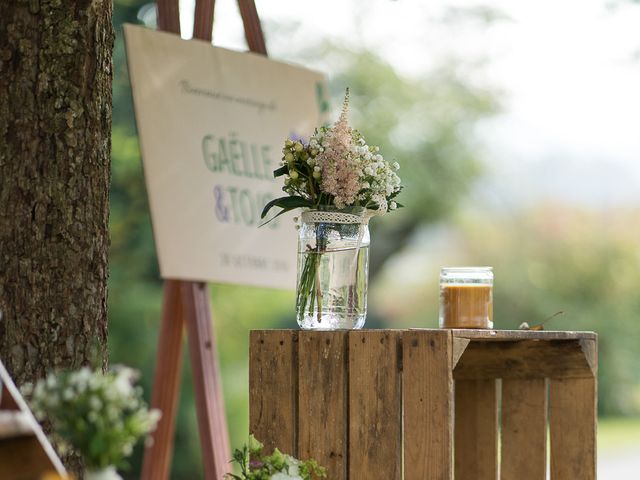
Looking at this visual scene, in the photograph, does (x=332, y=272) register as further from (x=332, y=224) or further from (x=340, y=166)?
(x=340, y=166)

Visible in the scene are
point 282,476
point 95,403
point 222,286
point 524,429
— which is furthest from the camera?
point 222,286

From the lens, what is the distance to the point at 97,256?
7.84 feet

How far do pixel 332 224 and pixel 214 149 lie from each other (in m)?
1.10

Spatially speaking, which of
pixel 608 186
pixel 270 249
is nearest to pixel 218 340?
pixel 270 249

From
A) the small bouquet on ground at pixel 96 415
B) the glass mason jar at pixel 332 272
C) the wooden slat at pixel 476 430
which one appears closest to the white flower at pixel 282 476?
the glass mason jar at pixel 332 272

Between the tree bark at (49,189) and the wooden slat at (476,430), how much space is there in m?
0.98

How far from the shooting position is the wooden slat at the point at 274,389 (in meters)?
2.22

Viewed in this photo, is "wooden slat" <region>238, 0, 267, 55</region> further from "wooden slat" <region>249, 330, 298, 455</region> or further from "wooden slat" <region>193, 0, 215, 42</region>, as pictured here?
"wooden slat" <region>249, 330, 298, 455</region>

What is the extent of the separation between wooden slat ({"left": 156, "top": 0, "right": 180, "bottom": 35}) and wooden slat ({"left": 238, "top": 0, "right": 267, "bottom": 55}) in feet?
0.77

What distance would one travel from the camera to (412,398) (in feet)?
6.76

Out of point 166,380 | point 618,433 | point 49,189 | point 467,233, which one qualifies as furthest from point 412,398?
point 618,433

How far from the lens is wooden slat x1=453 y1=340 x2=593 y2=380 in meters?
2.48

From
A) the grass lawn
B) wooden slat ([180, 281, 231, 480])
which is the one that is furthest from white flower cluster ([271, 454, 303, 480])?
the grass lawn

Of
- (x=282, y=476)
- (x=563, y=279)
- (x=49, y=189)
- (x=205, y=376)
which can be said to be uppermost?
(x=563, y=279)
